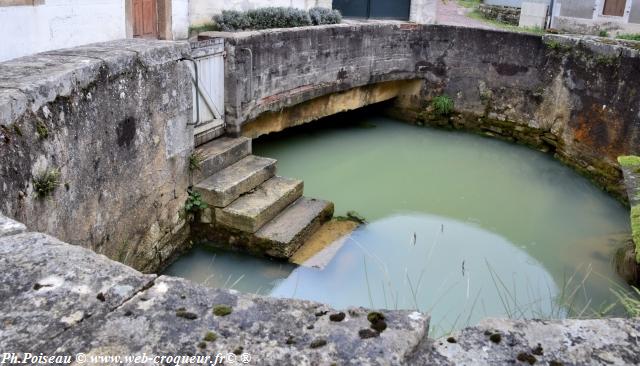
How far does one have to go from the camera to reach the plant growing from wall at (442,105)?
10.1 m

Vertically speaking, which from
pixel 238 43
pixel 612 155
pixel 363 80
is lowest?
pixel 612 155

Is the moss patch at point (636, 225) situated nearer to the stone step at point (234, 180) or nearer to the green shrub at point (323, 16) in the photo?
the stone step at point (234, 180)

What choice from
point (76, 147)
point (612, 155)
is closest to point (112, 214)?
point (76, 147)

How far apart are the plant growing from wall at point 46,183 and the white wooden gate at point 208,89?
264 centimetres

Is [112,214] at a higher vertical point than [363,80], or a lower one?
lower

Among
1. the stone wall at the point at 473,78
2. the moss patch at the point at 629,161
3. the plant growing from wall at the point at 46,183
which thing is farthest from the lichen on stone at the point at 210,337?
the stone wall at the point at 473,78

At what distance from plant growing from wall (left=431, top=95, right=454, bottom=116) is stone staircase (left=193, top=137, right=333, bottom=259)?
183 inches

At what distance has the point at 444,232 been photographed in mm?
6184

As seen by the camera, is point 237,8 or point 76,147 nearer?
point 76,147

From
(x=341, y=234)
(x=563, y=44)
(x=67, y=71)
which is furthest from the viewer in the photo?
(x=563, y=44)

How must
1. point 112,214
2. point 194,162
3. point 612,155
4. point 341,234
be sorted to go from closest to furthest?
point 112,214 → point 194,162 → point 341,234 → point 612,155

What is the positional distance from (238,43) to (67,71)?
11.3 feet

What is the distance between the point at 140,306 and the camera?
176cm

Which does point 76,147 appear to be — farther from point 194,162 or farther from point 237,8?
point 237,8
